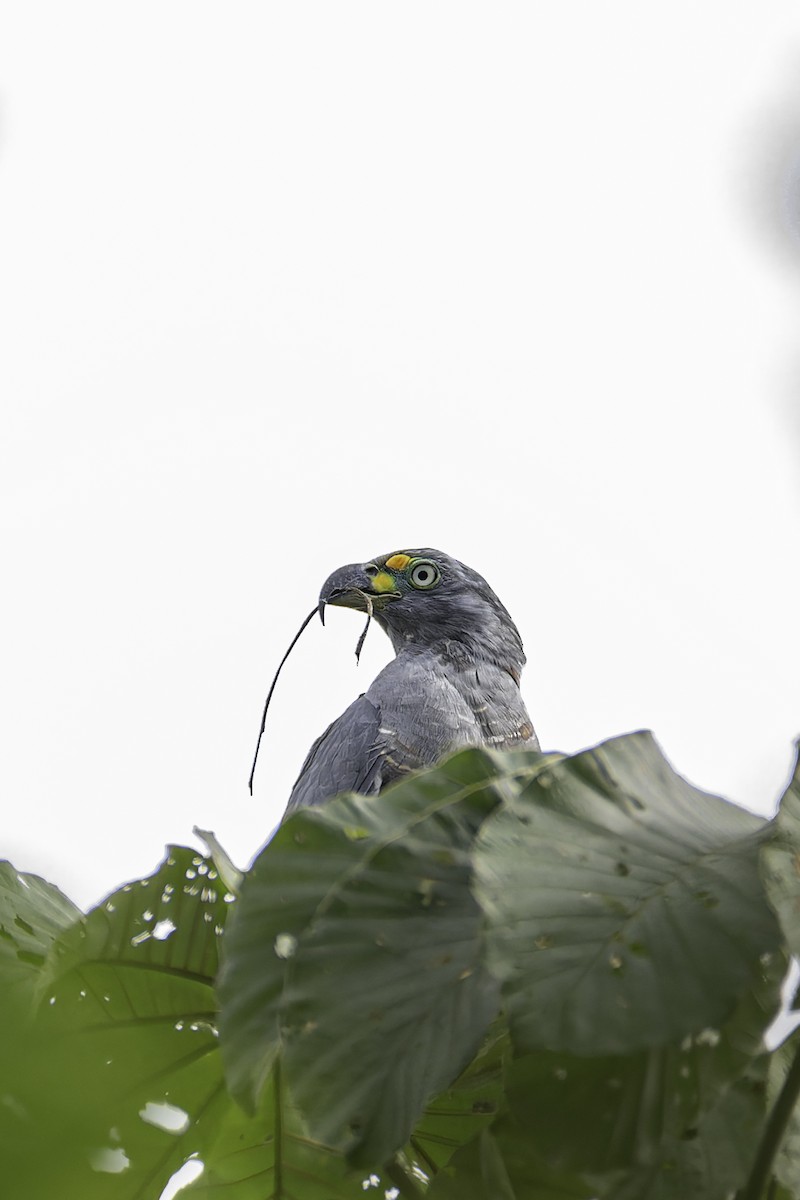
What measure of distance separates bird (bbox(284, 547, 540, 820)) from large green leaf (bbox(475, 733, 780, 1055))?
160cm

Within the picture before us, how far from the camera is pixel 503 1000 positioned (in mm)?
702

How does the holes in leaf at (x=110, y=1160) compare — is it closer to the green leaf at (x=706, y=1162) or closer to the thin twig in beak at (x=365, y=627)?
the green leaf at (x=706, y=1162)

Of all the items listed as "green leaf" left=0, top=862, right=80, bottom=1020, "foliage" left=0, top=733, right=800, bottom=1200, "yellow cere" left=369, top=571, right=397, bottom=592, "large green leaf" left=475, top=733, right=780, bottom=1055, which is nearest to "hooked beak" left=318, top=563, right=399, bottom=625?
"yellow cere" left=369, top=571, right=397, bottom=592

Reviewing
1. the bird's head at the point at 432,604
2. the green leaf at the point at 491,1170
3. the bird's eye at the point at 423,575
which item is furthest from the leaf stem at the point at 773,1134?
the bird's eye at the point at 423,575

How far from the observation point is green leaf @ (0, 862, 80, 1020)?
102 cm

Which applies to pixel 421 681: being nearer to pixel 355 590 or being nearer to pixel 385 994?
pixel 355 590

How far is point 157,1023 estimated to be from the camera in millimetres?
1034

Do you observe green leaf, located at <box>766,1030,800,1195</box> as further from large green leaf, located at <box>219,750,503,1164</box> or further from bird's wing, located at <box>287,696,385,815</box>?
bird's wing, located at <box>287,696,385,815</box>

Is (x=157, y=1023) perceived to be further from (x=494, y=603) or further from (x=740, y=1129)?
(x=494, y=603)

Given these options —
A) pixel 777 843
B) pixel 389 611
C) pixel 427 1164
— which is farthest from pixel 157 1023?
pixel 389 611

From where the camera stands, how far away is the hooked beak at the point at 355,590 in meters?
2.71

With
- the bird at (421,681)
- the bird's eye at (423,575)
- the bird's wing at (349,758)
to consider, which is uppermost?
the bird's eye at (423,575)

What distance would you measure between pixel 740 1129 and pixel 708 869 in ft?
0.72

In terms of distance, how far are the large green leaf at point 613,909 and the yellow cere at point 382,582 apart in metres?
1.98
